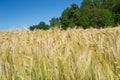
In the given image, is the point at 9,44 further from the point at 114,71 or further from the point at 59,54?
the point at 114,71

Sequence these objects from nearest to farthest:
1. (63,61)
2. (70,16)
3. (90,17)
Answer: (63,61)
(90,17)
(70,16)

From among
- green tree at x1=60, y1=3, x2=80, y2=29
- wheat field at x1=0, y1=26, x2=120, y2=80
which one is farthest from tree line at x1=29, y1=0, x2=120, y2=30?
wheat field at x1=0, y1=26, x2=120, y2=80

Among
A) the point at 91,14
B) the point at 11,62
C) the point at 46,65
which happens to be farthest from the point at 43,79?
the point at 91,14

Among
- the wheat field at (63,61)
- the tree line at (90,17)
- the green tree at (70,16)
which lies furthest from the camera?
the green tree at (70,16)

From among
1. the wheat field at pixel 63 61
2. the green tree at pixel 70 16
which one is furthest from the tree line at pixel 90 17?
the wheat field at pixel 63 61

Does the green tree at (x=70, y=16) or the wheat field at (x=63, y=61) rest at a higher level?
the green tree at (x=70, y=16)

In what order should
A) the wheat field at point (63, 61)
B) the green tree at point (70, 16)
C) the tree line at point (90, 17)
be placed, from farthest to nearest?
the green tree at point (70, 16), the tree line at point (90, 17), the wheat field at point (63, 61)

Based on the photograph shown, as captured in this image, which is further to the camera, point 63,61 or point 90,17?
point 90,17

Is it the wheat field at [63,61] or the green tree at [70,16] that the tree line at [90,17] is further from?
the wheat field at [63,61]

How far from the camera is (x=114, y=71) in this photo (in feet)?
7.33

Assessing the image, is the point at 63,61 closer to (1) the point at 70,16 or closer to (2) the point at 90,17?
(2) the point at 90,17

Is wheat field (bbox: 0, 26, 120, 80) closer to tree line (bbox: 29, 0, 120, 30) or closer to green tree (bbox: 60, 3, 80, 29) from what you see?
tree line (bbox: 29, 0, 120, 30)

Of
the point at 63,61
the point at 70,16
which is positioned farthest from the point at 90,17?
the point at 63,61

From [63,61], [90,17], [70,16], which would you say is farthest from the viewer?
[70,16]
